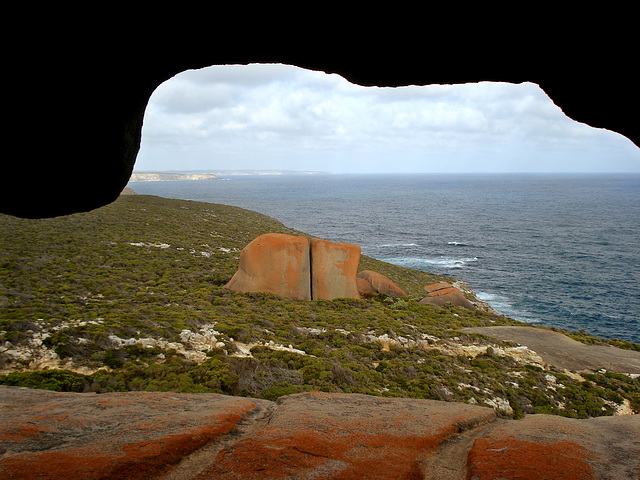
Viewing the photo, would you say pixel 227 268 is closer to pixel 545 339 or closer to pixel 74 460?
pixel 545 339

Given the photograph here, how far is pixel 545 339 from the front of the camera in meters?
22.9

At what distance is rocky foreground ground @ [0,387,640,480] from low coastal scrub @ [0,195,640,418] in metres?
6.51

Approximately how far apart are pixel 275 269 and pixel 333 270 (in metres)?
4.33

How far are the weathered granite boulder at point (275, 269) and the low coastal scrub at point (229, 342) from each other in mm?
1431

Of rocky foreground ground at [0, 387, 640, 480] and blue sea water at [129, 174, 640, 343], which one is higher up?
rocky foreground ground at [0, 387, 640, 480]

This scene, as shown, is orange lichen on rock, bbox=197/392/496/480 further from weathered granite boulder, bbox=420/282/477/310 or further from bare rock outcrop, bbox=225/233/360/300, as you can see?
weathered granite boulder, bbox=420/282/477/310

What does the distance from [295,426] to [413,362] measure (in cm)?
1316

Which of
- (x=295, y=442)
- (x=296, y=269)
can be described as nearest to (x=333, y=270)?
(x=296, y=269)

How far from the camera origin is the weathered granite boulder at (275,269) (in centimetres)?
2680

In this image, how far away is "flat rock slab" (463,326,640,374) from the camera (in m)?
19.8

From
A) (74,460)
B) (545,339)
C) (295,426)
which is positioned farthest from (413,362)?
(74,460)

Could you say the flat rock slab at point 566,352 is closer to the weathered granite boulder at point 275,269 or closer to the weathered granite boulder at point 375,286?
the weathered granite boulder at point 375,286

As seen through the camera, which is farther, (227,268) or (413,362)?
(227,268)

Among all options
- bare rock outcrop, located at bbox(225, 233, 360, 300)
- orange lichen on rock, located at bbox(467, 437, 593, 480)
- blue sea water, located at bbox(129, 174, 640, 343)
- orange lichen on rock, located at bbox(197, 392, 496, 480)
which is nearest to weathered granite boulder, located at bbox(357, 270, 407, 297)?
bare rock outcrop, located at bbox(225, 233, 360, 300)
